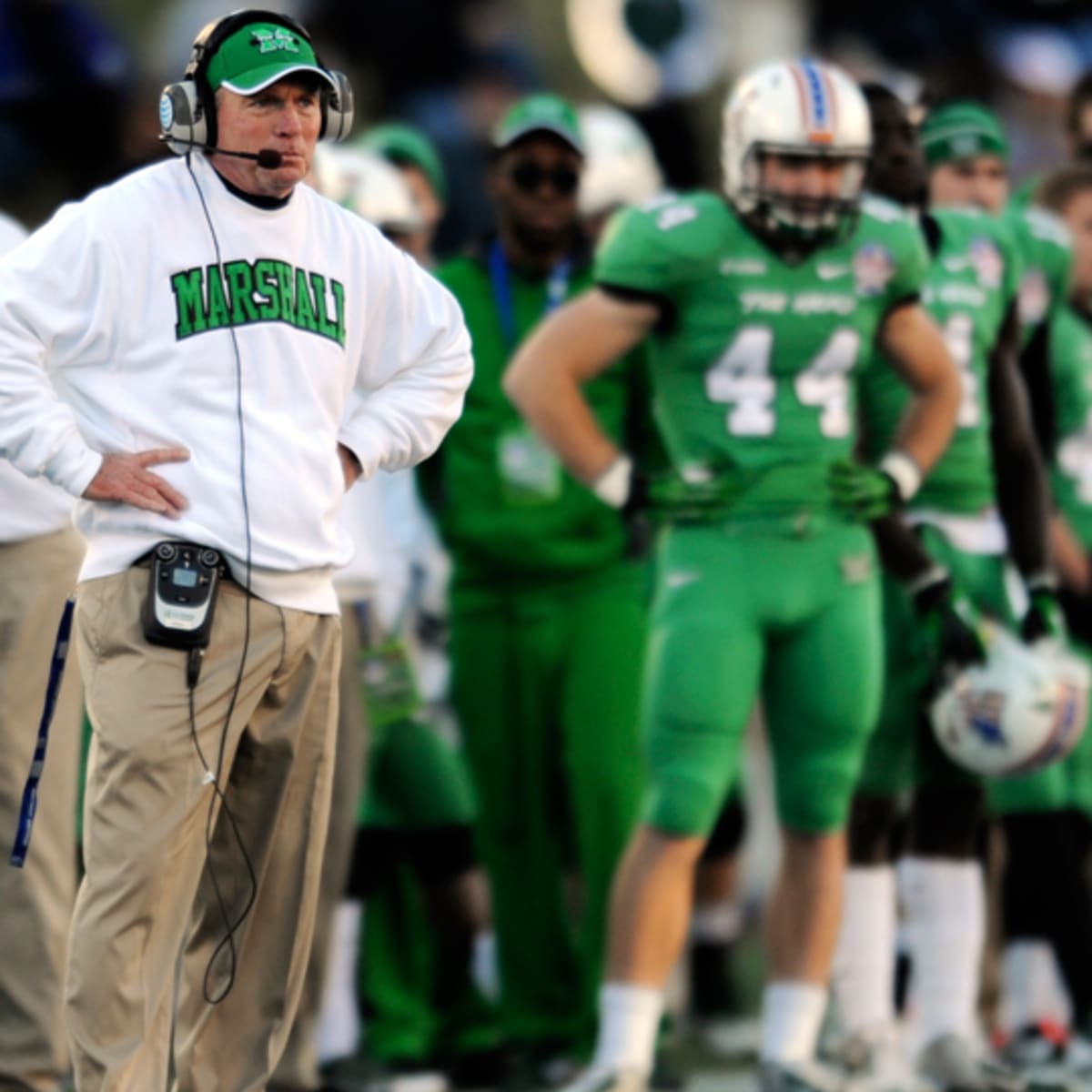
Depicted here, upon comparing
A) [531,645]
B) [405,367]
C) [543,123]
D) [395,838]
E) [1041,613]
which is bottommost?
[395,838]

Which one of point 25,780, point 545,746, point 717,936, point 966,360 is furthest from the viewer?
point 717,936

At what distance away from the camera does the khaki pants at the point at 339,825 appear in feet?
22.8

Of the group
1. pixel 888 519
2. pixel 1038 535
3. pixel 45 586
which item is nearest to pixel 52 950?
pixel 45 586

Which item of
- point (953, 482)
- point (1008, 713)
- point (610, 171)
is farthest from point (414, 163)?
point (1008, 713)

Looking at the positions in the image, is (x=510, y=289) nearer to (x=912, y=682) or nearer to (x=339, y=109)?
(x=912, y=682)

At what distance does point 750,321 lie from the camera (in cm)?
Result: 675

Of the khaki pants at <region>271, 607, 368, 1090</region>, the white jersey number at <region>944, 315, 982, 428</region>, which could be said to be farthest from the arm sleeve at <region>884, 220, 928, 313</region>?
the khaki pants at <region>271, 607, 368, 1090</region>

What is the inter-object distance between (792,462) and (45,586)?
1.73 metres

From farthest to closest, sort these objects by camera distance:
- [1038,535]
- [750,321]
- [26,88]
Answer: [26,88] < [1038,535] < [750,321]

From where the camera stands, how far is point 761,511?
6.82 metres

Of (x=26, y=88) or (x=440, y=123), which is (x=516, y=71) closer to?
(x=440, y=123)

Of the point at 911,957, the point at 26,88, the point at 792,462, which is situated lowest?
the point at 911,957

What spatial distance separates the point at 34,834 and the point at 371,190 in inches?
98.4

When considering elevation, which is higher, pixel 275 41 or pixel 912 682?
pixel 275 41
